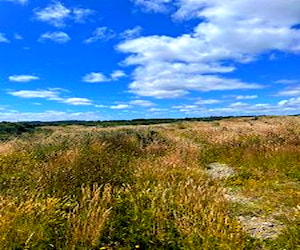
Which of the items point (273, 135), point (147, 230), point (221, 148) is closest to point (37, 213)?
point (147, 230)

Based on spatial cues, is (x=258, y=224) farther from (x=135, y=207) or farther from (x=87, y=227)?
(x=87, y=227)

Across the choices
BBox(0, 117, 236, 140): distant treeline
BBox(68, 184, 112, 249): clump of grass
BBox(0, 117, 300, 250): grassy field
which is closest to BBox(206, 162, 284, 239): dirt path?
BBox(0, 117, 300, 250): grassy field

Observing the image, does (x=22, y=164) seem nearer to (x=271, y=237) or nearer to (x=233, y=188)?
(x=233, y=188)

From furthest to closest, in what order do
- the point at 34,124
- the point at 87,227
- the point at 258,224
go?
the point at 34,124 < the point at 258,224 < the point at 87,227

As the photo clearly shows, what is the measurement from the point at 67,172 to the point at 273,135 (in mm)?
13216

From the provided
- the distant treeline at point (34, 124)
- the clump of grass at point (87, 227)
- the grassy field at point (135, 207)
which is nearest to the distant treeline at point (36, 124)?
the distant treeline at point (34, 124)

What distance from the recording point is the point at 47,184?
7902 millimetres

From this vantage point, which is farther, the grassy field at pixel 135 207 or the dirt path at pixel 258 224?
the dirt path at pixel 258 224

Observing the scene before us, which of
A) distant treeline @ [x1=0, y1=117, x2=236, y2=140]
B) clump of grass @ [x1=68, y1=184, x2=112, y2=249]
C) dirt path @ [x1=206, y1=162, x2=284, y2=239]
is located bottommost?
dirt path @ [x1=206, y1=162, x2=284, y2=239]

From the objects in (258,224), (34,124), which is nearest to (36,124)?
(34,124)

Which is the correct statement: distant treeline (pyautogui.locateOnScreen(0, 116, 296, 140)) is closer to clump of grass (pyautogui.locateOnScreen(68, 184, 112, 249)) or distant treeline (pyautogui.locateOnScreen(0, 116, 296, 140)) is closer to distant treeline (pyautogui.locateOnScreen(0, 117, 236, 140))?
distant treeline (pyautogui.locateOnScreen(0, 117, 236, 140))

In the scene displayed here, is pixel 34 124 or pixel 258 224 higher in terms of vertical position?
pixel 34 124

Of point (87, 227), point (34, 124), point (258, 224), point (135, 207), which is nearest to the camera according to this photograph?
point (87, 227)

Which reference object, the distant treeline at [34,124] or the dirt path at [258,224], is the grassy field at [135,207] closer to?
the dirt path at [258,224]
